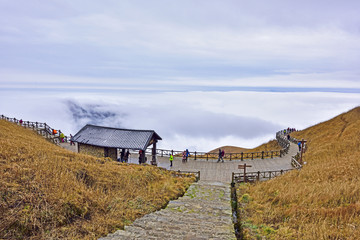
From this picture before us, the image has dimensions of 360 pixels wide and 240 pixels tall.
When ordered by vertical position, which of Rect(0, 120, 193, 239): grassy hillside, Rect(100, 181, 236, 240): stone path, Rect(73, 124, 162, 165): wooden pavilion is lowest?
Rect(100, 181, 236, 240): stone path

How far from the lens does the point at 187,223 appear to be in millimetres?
7977

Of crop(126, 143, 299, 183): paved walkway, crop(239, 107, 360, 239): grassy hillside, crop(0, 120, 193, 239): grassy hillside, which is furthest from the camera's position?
crop(126, 143, 299, 183): paved walkway

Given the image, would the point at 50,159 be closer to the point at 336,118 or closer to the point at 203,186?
the point at 203,186

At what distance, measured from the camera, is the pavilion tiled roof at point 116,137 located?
22.6 m

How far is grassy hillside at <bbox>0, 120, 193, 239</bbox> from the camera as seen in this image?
637 centimetres

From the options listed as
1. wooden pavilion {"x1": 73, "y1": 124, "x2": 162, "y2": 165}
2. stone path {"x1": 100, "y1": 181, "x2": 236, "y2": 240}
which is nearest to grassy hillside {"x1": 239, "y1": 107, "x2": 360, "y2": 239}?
stone path {"x1": 100, "y1": 181, "x2": 236, "y2": 240}

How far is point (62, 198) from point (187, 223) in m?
4.56

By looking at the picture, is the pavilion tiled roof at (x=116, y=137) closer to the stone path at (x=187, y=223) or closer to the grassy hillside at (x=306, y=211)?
the grassy hillside at (x=306, y=211)

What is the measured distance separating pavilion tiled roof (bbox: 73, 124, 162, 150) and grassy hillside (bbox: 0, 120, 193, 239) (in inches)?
412

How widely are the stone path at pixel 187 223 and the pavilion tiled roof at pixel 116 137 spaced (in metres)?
11.8

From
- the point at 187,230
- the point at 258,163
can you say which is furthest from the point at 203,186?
the point at 258,163

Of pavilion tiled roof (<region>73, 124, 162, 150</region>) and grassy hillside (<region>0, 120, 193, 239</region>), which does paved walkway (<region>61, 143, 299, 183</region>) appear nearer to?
pavilion tiled roof (<region>73, 124, 162, 150</region>)

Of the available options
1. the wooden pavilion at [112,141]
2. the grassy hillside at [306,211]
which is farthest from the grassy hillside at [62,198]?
the wooden pavilion at [112,141]

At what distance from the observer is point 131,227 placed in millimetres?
7336
